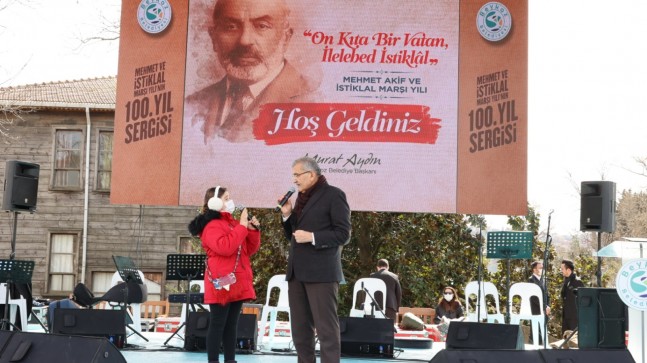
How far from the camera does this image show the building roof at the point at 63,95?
20625 mm

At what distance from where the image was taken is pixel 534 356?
5109 millimetres

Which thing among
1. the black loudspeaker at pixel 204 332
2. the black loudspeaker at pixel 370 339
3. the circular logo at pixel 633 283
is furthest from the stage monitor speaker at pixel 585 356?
the black loudspeaker at pixel 204 332

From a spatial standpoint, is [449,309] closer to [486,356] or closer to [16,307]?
[16,307]

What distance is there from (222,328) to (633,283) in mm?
2983

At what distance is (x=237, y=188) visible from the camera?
31.1 ft

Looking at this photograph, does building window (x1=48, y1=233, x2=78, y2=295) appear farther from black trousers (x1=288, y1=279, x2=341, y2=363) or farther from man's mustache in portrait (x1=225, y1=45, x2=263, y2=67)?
black trousers (x1=288, y1=279, x2=341, y2=363)

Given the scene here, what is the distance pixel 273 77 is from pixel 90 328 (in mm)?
3248

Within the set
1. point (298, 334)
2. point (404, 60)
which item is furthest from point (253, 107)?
point (298, 334)

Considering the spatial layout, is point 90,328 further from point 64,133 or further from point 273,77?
point 64,133

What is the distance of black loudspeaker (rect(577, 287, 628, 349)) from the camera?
7.23 m

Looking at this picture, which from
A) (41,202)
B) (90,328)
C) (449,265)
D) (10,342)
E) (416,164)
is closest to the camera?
(10,342)

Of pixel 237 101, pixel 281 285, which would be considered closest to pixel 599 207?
pixel 281 285

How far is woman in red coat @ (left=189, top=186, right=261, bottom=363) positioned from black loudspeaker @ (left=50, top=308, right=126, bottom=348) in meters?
2.64

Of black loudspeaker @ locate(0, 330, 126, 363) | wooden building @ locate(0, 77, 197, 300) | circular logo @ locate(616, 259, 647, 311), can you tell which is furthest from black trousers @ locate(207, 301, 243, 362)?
wooden building @ locate(0, 77, 197, 300)
